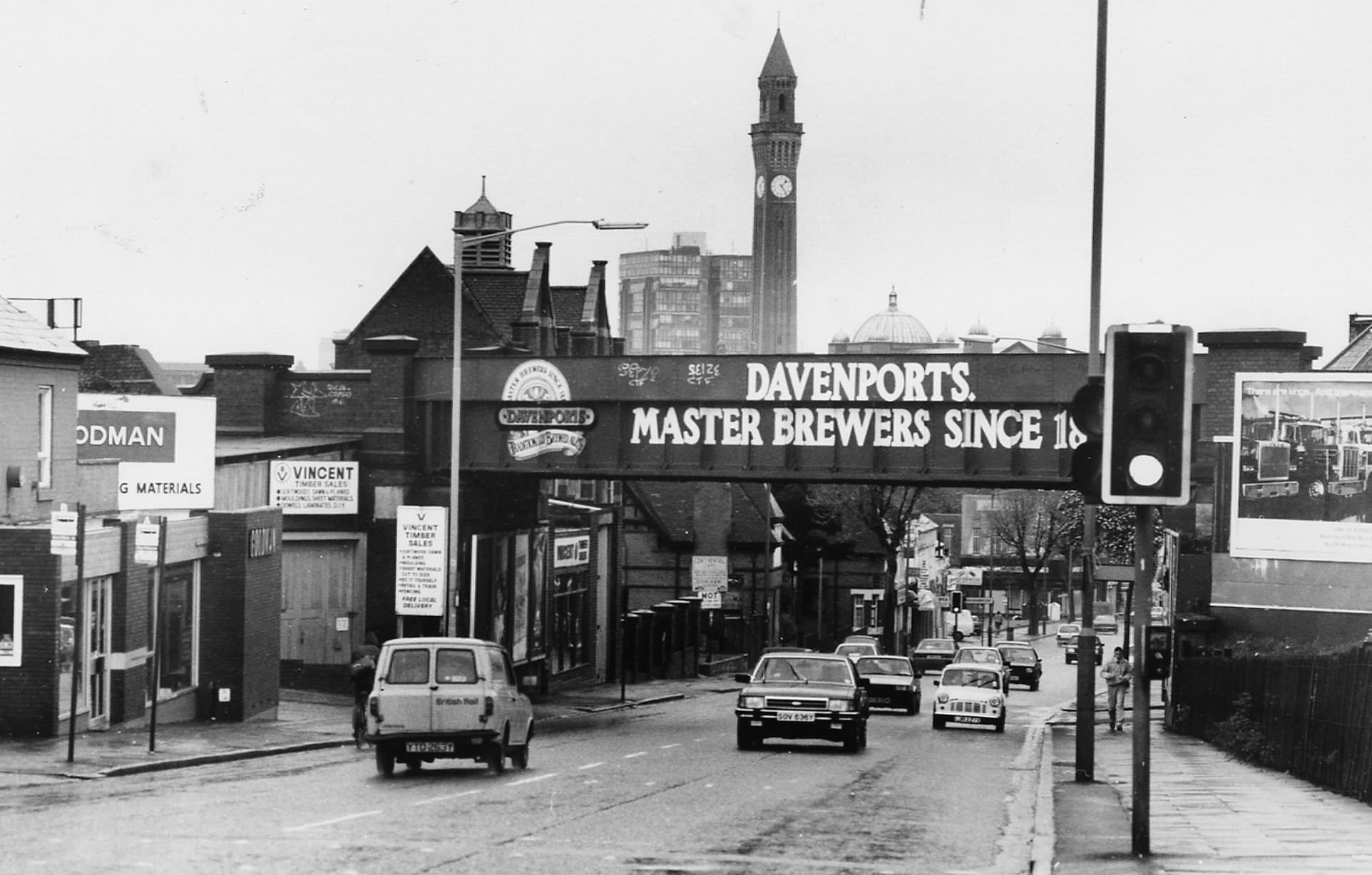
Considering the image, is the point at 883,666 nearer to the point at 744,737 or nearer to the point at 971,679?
the point at 971,679

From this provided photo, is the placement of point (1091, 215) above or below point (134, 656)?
above

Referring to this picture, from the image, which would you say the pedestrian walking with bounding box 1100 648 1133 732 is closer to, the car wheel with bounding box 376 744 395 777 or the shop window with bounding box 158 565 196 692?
the shop window with bounding box 158 565 196 692

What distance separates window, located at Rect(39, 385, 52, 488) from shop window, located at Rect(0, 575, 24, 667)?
5.05m

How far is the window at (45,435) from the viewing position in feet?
94.0

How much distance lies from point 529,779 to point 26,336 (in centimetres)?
1268

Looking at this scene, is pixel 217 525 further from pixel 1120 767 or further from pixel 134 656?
pixel 1120 767

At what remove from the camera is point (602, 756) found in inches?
987

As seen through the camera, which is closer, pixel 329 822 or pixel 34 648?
pixel 329 822

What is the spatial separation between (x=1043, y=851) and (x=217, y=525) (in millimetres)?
19149

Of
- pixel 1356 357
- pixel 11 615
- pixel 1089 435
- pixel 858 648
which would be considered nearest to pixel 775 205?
pixel 858 648

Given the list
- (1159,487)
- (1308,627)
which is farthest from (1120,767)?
(1159,487)

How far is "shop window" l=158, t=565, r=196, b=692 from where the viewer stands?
2870 centimetres

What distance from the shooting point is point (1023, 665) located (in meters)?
61.5

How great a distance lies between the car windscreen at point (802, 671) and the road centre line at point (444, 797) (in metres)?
9.41
